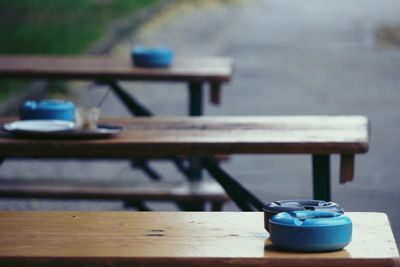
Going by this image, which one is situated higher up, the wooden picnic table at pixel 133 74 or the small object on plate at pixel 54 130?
the small object on plate at pixel 54 130

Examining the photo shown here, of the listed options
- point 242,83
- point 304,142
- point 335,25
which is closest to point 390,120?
point 242,83

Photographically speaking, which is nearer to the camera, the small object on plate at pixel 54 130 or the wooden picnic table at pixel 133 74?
the small object on plate at pixel 54 130

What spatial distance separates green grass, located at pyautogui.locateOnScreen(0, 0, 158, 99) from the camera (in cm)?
1353

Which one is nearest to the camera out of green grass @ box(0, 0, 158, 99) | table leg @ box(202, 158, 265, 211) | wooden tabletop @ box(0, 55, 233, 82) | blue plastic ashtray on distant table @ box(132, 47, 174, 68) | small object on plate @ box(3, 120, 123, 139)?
small object on plate @ box(3, 120, 123, 139)

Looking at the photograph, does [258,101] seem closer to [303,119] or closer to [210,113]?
[210,113]

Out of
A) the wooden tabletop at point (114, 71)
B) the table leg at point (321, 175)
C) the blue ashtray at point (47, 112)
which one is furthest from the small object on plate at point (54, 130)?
the wooden tabletop at point (114, 71)

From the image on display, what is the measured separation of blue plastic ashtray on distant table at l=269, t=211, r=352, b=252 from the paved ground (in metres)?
4.09

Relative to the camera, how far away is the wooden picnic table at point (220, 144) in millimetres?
4535

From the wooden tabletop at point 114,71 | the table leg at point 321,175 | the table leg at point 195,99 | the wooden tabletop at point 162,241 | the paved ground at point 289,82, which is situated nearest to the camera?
the wooden tabletop at point 162,241

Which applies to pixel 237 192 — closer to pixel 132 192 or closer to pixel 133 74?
pixel 132 192

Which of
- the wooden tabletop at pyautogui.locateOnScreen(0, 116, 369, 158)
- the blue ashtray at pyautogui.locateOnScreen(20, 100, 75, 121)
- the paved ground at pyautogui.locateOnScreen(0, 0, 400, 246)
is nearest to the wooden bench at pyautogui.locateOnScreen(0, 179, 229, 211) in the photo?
the paved ground at pyautogui.locateOnScreen(0, 0, 400, 246)

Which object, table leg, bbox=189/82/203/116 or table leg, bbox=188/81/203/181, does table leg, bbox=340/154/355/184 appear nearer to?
table leg, bbox=188/81/203/181

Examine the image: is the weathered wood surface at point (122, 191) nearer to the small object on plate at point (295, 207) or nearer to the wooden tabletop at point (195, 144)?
the wooden tabletop at point (195, 144)

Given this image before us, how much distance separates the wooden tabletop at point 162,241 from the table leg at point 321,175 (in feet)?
4.68
